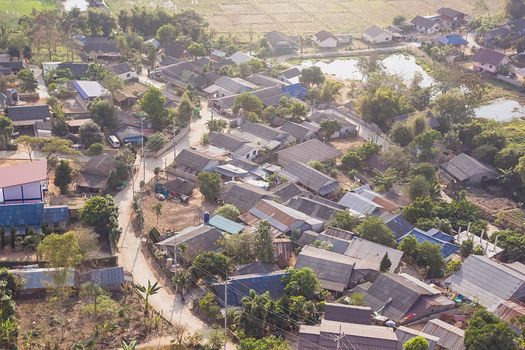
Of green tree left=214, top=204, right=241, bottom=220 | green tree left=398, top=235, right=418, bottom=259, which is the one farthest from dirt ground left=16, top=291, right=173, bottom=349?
green tree left=398, top=235, right=418, bottom=259

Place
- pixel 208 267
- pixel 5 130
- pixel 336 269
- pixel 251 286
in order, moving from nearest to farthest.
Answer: pixel 251 286 < pixel 208 267 < pixel 336 269 < pixel 5 130

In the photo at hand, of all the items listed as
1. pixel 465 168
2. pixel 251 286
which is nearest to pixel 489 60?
pixel 465 168

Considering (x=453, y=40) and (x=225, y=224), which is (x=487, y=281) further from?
(x=453, y=40)

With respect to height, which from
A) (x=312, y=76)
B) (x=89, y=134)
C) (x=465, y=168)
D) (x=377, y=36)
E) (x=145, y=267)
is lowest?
(x=145, y=267)

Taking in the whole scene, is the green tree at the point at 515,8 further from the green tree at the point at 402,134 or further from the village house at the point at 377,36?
the green tree at the point at 402,134

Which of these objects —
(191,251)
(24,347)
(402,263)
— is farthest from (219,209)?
(24,347)

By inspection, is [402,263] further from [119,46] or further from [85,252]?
[119,46]

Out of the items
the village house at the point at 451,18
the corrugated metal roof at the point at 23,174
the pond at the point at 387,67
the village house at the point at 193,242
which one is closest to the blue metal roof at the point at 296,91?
the pond at the point at 387,67
